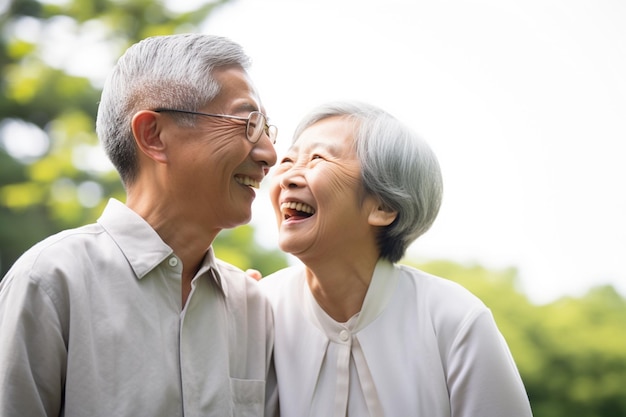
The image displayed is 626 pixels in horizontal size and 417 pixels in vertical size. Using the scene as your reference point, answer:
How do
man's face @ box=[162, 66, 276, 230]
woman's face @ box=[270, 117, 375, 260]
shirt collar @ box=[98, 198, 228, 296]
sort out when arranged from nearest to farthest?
shirt collar @ box=[98, 198, 228, 296] → man's face @ box=[162, 66, 276, 230] → woman's face @ box=[270, 117, 375, 260]

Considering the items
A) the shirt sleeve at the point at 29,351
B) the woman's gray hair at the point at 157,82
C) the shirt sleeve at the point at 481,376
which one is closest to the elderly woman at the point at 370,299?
the shirt sleeve at the point at 481,376

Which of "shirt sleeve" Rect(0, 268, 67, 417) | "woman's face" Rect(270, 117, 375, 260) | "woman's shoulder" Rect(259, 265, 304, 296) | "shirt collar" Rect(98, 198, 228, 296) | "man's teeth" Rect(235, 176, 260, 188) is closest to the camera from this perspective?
"shirt sleeve" Rect(0, 268, 67, 417)

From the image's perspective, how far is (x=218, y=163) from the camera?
2238 millimetres

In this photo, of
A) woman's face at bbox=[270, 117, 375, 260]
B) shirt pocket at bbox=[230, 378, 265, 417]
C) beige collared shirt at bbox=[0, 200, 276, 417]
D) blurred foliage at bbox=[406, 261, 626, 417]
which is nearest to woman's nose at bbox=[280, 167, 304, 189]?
woman's face at bbox=[270, 117, 375, 260]

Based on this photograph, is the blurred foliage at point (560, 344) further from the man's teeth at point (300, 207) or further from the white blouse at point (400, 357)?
the man's teeth at point (300, 207)

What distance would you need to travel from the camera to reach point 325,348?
2.46 metres

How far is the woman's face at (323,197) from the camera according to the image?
2.45 meters

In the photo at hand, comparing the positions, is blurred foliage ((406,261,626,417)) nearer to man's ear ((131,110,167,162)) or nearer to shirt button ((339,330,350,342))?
shirt button ((339,330,350,342))

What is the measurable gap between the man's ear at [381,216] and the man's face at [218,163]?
1.58ft

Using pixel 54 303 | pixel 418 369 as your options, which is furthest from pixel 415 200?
pixel 54 303

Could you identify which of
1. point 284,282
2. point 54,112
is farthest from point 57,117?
point 284,282

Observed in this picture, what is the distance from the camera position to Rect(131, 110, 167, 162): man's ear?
2.23 metres

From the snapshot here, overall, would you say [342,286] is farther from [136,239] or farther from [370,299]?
[136,239]

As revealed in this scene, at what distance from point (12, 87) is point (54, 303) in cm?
534
